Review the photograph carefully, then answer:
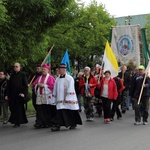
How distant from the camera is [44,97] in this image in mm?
10039

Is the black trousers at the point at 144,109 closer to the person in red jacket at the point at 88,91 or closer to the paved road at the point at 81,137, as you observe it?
the paved road at the point at 81,137

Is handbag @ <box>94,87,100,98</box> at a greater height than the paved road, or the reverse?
handbag @ <box>94,87,100,98</box>

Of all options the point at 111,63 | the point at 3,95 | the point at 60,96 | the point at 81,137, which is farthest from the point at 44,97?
the point at 111,63

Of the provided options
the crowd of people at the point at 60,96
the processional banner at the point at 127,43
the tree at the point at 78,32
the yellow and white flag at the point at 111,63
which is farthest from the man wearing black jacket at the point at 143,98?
the tree at the point at 78,32

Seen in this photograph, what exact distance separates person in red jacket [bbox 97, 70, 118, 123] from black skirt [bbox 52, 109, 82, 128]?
4.79 ft

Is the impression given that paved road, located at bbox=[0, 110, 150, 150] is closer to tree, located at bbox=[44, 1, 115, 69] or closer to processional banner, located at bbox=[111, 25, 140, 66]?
processional banner, located at bbox=[111, 25, 140, 66]

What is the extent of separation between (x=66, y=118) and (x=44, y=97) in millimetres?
931

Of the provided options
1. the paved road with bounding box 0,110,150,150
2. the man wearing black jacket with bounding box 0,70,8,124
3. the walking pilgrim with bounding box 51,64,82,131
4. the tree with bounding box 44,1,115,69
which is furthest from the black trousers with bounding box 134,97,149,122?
the tree with bounding box 44,1,115,69

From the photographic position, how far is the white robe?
965 centimetres

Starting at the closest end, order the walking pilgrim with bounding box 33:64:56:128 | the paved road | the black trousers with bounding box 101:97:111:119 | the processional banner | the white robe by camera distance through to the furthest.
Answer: the paved road
the white robe
the walking pilgrim with bounding box 33:64:56:128
the black trousers with bounding box 101:97:111:119
the processional banner

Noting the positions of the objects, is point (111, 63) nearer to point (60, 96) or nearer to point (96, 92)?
point (96, 92)

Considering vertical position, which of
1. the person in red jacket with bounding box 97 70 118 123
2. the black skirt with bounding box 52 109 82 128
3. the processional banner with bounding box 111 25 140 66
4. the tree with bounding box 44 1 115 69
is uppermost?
the tree with bounding box 44 1 115 69

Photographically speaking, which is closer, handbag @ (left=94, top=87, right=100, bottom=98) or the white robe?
the white robe

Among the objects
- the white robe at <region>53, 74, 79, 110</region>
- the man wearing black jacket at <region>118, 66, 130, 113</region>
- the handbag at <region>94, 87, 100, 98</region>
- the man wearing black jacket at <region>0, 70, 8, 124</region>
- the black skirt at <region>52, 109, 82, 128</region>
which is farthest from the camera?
the man wearing black jacket at <region>118, 66, 130, 113</region>
